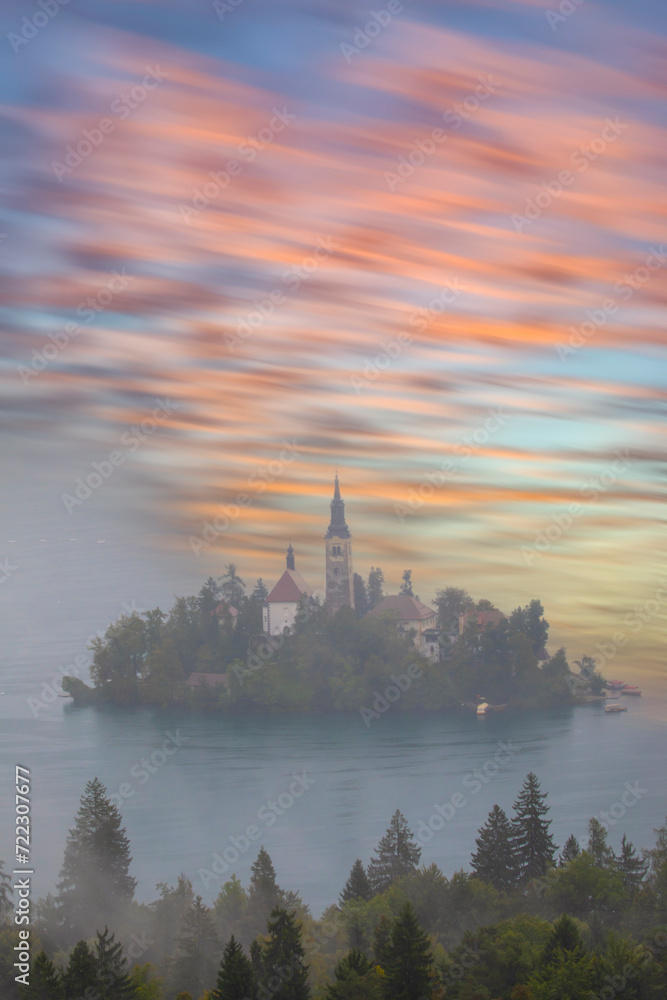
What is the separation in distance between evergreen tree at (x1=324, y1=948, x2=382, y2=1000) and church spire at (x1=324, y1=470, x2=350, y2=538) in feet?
114

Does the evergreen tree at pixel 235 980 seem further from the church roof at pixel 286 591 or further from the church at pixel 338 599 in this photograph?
the church roof at pixel 286 591

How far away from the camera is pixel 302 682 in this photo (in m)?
35.3

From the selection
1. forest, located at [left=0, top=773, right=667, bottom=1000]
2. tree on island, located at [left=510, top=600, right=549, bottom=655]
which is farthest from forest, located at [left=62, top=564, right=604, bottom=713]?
forest, located at [left=0, top=773, right=667, bottom=1000]

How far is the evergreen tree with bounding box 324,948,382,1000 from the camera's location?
767 cm

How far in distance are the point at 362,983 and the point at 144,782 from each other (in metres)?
17.8

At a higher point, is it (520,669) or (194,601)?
(194,601)

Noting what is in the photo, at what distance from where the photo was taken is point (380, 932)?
904 cm

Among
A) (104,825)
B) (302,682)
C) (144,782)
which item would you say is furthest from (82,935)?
(302,682)

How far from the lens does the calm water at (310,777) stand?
1725 cm

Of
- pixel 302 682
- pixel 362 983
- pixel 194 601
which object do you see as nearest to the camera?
pixel 362 983

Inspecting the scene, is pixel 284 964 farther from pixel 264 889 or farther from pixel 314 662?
pixel 314 662

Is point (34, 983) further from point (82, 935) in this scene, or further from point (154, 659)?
point (154, 659)

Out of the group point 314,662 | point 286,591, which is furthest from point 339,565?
point 314,662

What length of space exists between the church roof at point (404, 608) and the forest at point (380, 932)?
25.5 metres
